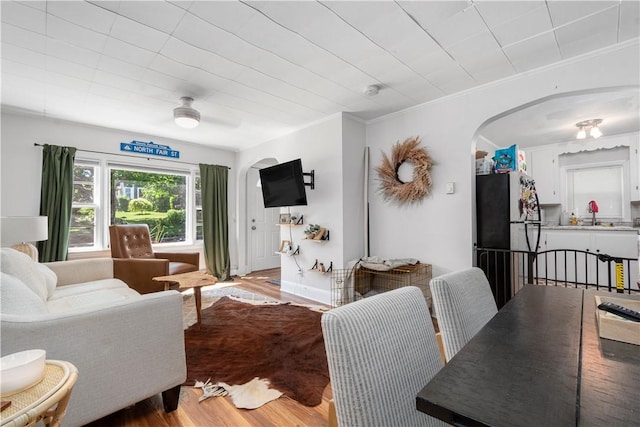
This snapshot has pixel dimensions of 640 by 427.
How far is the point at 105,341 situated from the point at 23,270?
44.3 inches

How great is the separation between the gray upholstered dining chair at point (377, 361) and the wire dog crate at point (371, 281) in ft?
7.86

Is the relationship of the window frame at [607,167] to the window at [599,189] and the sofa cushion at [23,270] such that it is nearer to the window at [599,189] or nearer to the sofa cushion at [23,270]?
the window at [599,189]

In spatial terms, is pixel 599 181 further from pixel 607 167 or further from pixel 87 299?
pixel 87 299

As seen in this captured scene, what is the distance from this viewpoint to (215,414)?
1663 millimetres

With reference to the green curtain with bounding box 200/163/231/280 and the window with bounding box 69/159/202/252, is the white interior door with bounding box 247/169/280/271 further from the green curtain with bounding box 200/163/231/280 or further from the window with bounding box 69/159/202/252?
the window with bounding box 69/159/202/252

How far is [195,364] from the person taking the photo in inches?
86.4

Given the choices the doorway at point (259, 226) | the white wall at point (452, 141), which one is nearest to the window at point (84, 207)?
→ the doorway at point (259, 226)

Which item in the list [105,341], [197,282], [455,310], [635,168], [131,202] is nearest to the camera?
[455,310]

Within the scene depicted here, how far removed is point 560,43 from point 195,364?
3.71m

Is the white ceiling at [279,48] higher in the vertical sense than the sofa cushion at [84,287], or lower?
higher

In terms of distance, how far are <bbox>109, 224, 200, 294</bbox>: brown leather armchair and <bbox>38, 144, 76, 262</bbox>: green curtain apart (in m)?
0.63

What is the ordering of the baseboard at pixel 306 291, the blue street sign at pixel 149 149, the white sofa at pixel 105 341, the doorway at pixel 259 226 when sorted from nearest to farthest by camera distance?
the white sofa at pixel 105 341 → the baseboard at pixel 306 291 → the blue street sign at pixel 149 149 → the doorway at pixel 259 226

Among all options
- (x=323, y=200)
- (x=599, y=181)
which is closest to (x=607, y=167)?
(x=599, y=181)

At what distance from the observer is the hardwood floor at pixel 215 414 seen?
1.59m
